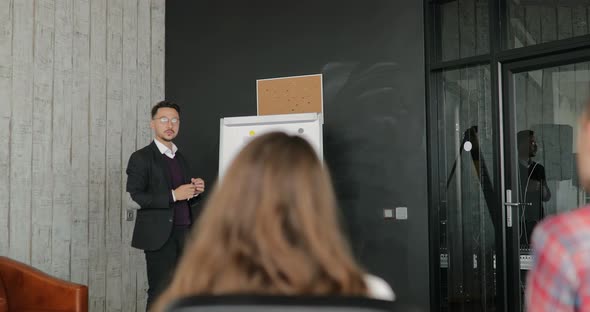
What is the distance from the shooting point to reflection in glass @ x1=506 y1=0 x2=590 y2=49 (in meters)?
4.41

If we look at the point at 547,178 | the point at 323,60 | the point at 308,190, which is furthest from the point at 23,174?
the point at 308,190

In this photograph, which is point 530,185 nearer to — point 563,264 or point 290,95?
point 290,95

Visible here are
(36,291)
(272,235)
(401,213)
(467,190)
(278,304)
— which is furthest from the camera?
(401,213)

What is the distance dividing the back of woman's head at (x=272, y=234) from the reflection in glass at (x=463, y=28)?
13.7 feet

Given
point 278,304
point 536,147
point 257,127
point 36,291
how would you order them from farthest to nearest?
point 257,127
point 536,147
point 36,291
point 278,304

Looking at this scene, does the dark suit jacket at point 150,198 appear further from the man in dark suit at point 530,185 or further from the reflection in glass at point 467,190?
the man in dark suit at point 530,185

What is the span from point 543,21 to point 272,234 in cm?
411

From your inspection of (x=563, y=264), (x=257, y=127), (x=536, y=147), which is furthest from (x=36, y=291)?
(x=563, y=264)

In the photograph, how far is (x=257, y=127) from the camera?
541cm

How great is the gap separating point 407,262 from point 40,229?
297 centimetres

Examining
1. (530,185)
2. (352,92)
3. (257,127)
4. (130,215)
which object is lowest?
(130,215)

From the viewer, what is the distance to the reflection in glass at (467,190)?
16.3ft

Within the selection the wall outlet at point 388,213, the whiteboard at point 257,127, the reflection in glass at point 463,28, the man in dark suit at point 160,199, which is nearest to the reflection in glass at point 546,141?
the reflection in glass at point 463,28

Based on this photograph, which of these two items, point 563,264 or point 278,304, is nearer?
point 278,304
